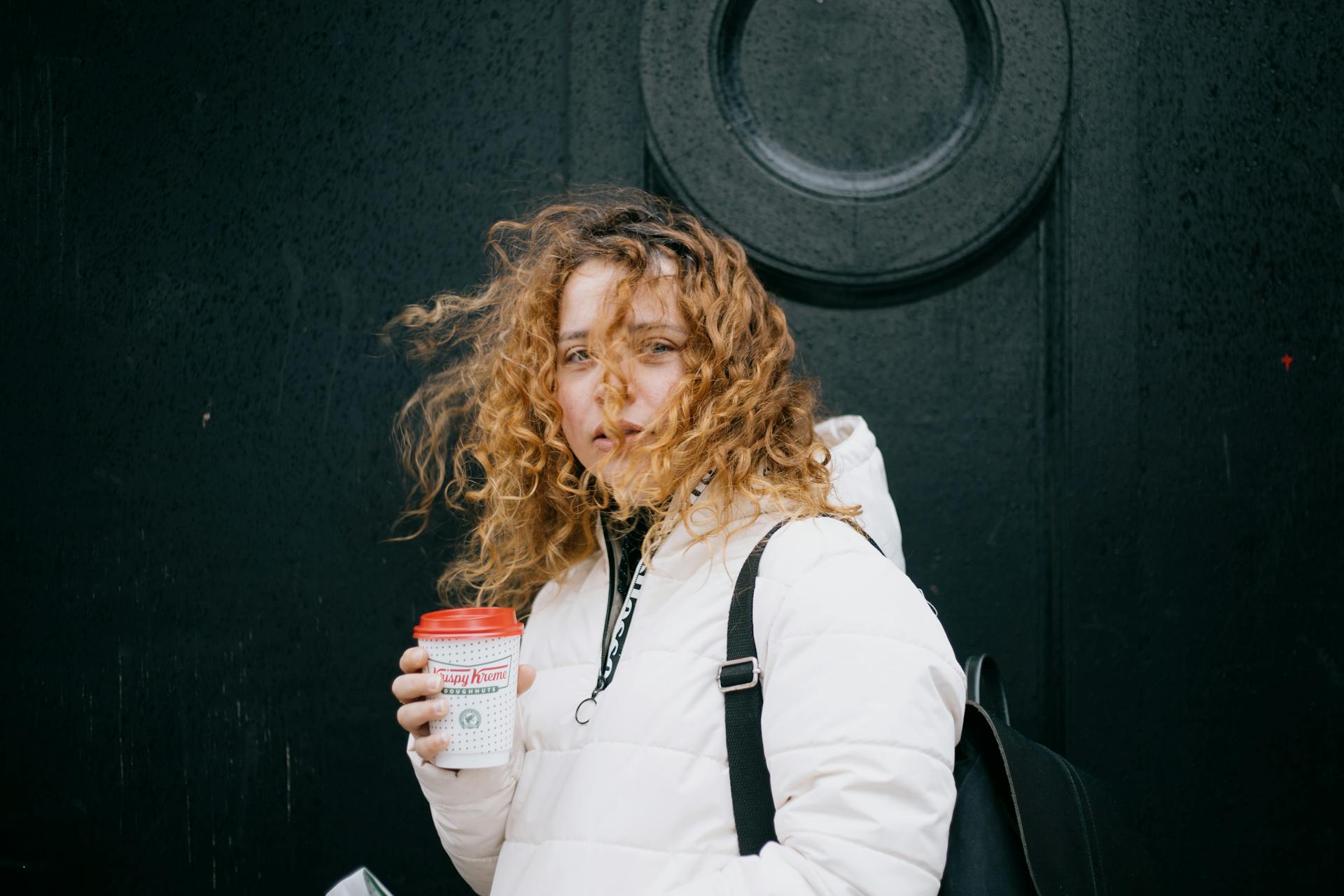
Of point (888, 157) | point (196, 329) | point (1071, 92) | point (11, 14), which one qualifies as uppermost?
point (11, 14)

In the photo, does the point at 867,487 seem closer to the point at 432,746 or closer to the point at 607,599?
the point at 607,599

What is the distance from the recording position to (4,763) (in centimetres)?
204

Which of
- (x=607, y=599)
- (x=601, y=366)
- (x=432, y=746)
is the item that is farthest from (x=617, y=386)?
(x=432, y=746)

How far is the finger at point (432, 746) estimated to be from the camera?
1302 millimetres

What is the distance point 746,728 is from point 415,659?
18.4 inches

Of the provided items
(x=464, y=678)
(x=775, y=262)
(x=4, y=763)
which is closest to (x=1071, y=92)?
(x=775, y=262)

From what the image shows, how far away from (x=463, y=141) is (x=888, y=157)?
3.03ft

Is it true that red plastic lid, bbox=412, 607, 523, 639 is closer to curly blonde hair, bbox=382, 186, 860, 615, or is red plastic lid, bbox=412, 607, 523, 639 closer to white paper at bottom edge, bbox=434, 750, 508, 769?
white paper at bottom edge, bbox=434, 750, 508, 769

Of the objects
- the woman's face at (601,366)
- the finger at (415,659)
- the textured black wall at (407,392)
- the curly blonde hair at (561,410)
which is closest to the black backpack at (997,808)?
the curly blonde hair at (561,410)

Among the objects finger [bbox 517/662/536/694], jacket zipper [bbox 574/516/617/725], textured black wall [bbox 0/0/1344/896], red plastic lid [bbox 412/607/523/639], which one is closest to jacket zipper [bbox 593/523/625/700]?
jacket zipper [bbox 574/516/617/725]

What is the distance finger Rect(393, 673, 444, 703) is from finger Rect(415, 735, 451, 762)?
0.19ft

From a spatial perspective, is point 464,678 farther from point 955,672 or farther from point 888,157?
point 888,157

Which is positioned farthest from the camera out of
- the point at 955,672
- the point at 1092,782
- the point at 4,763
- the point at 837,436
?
the point at 4,763

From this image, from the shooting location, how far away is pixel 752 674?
4.17 ft
